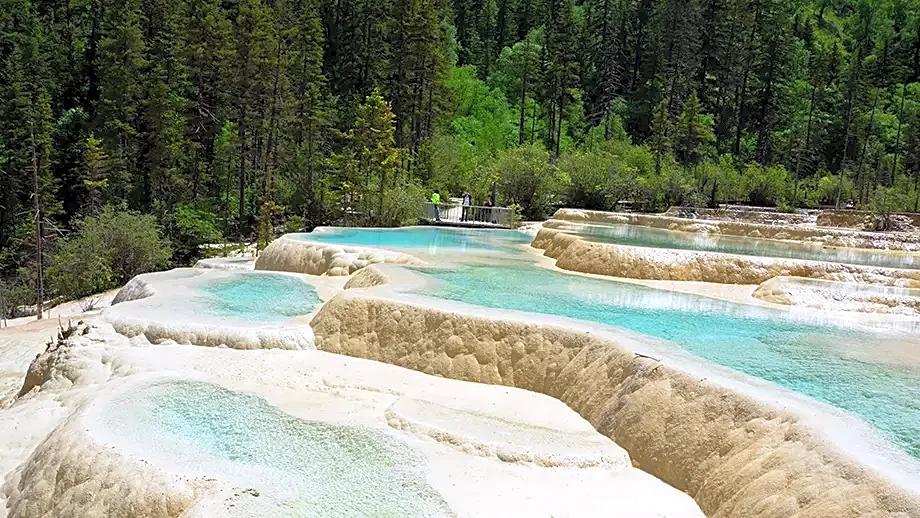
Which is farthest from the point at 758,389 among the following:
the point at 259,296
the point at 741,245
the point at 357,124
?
the point at 357,124

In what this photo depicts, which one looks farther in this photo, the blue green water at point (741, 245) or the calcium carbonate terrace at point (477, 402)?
the blue green water at point (741, 245)

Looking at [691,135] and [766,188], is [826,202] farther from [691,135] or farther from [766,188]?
[691,135]

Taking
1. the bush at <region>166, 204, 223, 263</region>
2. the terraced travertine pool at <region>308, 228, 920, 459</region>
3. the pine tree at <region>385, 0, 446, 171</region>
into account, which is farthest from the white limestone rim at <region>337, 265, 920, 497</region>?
the pine tree at <region>385, 0, 446, 171</region>

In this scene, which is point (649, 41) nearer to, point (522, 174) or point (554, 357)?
point (522, 174)

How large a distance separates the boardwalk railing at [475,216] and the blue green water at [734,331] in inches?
391

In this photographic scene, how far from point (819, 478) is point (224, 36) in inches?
1227

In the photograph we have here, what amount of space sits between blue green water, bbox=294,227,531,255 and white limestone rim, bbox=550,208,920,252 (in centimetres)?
303

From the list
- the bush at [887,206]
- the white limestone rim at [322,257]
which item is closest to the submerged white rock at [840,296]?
the white limestone rim at [322,257]

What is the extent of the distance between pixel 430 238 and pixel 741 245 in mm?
8118

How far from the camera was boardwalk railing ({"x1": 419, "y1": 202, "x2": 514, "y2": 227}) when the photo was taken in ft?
75.9

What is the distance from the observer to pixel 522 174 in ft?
87.1

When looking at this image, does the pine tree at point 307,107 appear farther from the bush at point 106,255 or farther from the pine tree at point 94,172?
the bush at point 106,255

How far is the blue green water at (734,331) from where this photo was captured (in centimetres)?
582

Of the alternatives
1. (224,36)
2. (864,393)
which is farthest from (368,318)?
(224,36)
